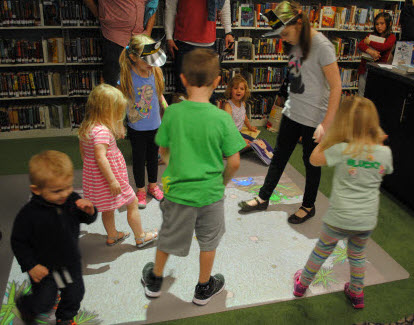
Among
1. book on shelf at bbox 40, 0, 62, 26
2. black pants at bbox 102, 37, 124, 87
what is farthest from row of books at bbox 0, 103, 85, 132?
book on shelf at bbox 40, 0, 62, 26

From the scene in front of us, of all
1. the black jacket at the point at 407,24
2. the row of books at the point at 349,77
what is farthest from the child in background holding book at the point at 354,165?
the row of books at the point at 349,77

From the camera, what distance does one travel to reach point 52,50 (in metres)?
3.94

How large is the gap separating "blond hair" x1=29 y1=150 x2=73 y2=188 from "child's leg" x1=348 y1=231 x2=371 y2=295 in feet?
4.20

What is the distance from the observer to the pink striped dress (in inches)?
76.8

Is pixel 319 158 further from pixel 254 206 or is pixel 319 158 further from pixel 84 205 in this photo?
→ pixel 254 206


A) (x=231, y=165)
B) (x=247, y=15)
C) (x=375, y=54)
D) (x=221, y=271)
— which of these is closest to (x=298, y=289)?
(x=221, y=271)

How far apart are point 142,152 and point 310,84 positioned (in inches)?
46.5

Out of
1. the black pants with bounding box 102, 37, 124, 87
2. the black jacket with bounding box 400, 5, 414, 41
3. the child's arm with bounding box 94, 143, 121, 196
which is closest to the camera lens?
the child's arm with bounding box 94, 143, 121, 196

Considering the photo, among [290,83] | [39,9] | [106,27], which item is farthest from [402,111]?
[39,9]

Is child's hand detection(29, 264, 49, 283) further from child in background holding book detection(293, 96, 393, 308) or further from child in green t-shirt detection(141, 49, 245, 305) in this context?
child in background holding book detection(293, 96, 393, 308)

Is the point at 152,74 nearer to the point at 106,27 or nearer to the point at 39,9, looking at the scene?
the point at 106,27

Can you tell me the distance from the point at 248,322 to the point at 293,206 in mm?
1184

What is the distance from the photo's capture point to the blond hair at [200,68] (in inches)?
58.8

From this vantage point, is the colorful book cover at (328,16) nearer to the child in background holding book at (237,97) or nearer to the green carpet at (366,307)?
the child in background holding book at (237,97)
